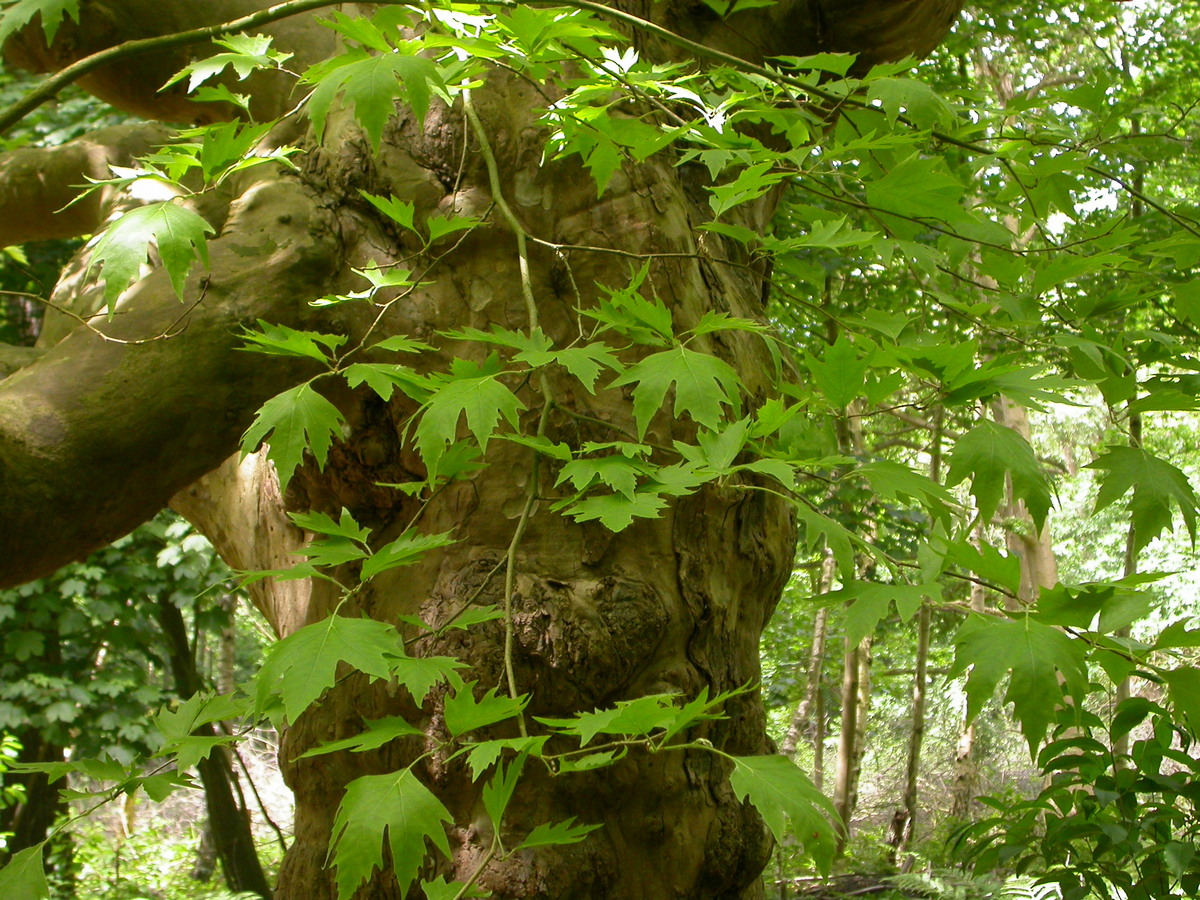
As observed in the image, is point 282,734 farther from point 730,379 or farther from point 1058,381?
point 1058,381

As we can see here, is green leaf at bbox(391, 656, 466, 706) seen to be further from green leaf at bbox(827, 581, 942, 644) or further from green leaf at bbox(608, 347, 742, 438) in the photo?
green leaf at bbox(827, 581, 942, 644)

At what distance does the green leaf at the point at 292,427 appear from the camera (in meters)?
1.31

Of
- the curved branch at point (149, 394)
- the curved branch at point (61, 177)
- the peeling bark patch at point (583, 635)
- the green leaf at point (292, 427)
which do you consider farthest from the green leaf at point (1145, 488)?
the curved branch at point (61, 177)

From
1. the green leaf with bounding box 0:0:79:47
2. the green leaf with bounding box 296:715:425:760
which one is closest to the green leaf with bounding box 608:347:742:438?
the green leaf with bounding box 296:715:425:760

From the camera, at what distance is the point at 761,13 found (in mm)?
2543

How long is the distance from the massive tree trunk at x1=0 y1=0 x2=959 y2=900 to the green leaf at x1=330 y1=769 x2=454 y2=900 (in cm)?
43

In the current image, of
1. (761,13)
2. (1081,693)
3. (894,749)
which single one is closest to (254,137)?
(1081,693)

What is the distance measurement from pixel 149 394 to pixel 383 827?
3.57ft

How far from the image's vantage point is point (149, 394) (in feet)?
5.74

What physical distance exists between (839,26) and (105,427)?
84.0 inches

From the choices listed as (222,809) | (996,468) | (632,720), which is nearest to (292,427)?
(632,720)

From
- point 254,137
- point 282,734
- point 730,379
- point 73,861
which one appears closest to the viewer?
point 730,379

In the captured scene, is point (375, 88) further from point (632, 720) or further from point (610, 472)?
point (632, 720)

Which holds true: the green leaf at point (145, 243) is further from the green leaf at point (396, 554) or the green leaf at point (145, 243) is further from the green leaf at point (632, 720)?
the green leaf at point (632, 720)
